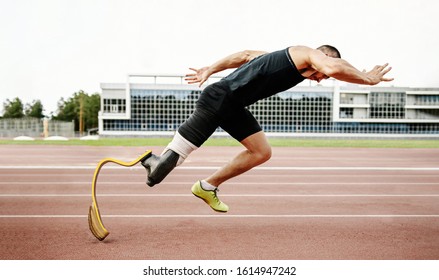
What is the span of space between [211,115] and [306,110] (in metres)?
43.1

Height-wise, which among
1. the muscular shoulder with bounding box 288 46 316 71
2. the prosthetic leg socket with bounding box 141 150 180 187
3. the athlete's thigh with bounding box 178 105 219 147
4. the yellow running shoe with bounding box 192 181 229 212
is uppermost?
the muscular shoulder with bounding box 288 46 316 71

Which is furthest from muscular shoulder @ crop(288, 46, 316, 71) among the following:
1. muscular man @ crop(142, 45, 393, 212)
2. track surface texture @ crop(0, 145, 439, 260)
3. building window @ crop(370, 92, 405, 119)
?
building window @ crop(370, 92, 405, 119)

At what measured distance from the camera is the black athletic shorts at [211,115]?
3.02 meters

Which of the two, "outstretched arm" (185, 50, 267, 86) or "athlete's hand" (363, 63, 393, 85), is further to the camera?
"outstretched arm" (185, 50, 267, 86)

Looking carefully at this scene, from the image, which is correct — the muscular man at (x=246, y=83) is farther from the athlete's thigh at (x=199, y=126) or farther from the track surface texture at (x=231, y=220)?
the track surface texture at (x=231, y=220)

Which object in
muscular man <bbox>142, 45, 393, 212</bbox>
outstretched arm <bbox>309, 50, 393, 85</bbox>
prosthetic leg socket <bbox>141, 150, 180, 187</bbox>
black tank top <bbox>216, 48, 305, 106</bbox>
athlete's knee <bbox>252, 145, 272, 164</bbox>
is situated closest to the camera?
outstretched arm <bbox>309, 50, 393, 85</bbox>

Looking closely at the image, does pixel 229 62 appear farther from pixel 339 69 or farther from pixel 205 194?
pixel 205 194

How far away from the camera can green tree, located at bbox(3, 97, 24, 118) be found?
48.7 meters

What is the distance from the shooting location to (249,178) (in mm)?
9109

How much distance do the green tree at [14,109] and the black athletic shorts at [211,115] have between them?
5049cm

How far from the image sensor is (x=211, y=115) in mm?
3045

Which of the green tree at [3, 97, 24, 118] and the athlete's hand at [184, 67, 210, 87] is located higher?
the athlete's hand at [184, 67, 210, 87]

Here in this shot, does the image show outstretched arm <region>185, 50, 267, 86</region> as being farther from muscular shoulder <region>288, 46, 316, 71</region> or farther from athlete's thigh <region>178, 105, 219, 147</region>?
muscular shoulder <region>288, 46, 316, 71</region>

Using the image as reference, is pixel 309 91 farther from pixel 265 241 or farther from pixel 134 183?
pixel 265 241
